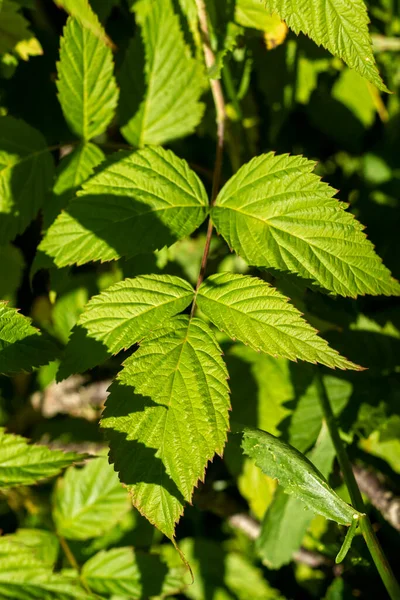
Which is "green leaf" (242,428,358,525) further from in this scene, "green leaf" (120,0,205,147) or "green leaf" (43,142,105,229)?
"green leaf" (120,0,205,147)

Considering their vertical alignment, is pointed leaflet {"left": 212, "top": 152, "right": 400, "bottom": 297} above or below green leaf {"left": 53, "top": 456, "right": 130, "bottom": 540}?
above

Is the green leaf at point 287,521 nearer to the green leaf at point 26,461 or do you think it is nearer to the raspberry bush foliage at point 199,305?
the raspberry bush foliage at point 199,305

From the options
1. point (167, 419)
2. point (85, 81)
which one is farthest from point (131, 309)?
point (85, 81)

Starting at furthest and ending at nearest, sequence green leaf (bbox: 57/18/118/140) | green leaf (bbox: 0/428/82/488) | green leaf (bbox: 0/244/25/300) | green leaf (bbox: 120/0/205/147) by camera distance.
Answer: green leaf (bbox: 0/244/25/300)
green leaf (bbox: 120/0/205/147)
green leaf (bbox: 57/18/118/140)
green leaf (bbox: 0/428/82/488)

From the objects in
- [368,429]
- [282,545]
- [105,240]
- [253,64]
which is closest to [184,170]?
[105,240]

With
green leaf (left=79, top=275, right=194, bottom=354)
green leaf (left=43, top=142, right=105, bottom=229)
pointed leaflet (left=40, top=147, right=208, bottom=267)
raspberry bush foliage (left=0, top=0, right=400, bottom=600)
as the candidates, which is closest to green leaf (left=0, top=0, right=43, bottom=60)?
raspberry bush foliage (left=0, top=0, right=400, bottom=600)

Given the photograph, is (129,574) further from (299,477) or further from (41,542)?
(299,477)
